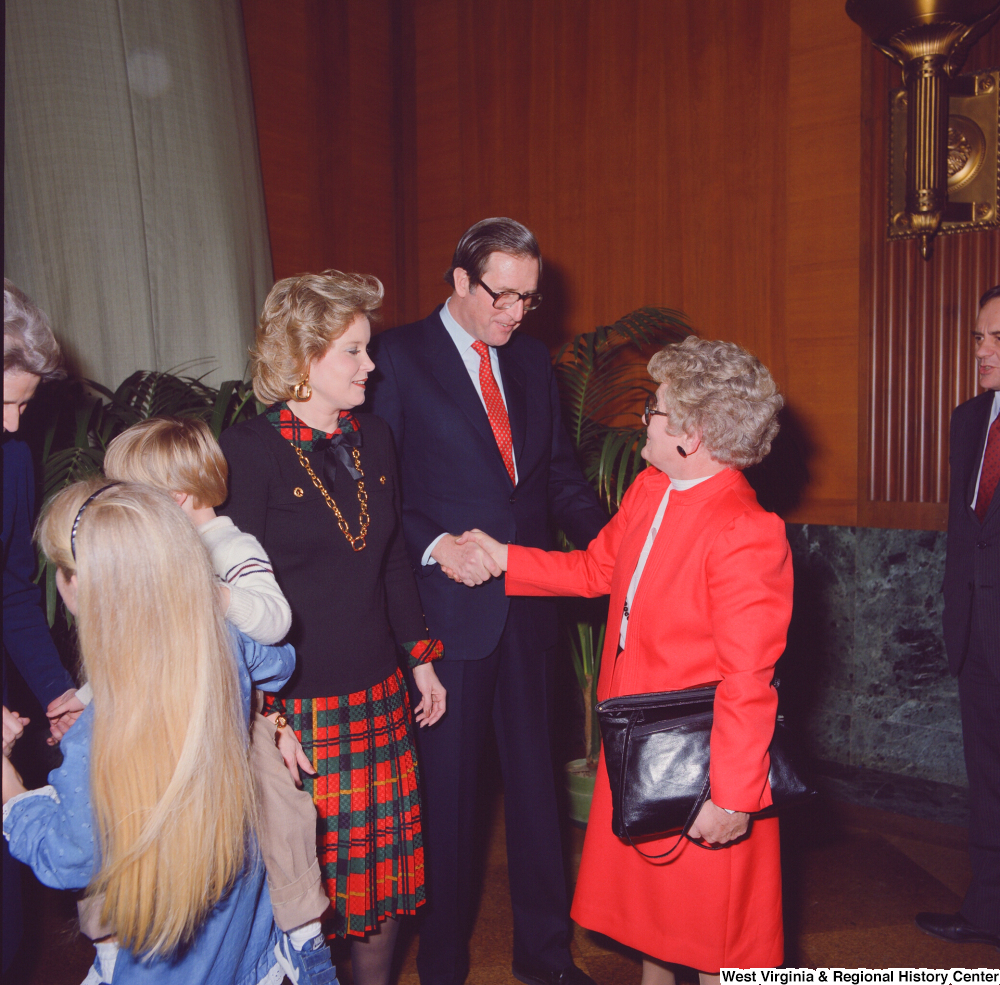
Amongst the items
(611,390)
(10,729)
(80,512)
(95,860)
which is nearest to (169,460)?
(80,512)

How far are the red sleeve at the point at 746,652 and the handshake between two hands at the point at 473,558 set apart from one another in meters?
0.60

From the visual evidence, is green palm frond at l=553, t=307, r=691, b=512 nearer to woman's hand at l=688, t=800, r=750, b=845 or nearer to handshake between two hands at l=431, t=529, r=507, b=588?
handshake between two hands at l=431, t=529, r=507, b=588

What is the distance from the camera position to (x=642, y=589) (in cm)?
173

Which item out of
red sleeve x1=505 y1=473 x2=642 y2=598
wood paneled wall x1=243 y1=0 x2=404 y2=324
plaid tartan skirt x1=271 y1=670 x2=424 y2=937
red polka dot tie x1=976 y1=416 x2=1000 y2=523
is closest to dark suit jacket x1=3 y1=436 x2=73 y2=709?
plaid tartan skirt x1=271 y1=670 x2=424 y2=937

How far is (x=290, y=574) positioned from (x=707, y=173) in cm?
268

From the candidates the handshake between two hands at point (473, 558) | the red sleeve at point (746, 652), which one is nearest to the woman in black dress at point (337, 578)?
the handshake between two hands at point (473, 558)

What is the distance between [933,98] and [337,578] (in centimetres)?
275

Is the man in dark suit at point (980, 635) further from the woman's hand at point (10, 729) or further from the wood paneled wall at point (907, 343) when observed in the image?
the woman's hand at point (10, 729)

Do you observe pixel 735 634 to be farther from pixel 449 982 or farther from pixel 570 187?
pixel 570 187

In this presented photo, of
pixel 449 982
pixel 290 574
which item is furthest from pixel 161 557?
pixel 449 982

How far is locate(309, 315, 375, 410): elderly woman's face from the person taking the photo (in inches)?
70.6

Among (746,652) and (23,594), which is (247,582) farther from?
(746,652)

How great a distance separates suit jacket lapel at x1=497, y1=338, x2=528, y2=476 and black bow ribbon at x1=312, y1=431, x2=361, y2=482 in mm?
501

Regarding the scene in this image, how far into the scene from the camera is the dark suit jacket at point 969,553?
2484mm
